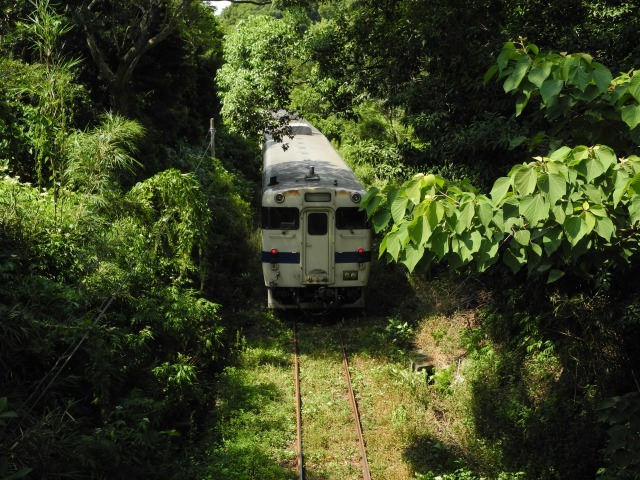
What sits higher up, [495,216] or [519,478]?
[495,216]

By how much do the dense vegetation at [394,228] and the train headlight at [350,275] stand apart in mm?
1166

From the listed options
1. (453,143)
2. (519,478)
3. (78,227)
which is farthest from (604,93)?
(78,227)

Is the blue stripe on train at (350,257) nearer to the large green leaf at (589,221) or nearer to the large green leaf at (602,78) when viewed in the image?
the large green leaf at (602,78)

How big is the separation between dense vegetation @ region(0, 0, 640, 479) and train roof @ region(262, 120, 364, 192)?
82 cm

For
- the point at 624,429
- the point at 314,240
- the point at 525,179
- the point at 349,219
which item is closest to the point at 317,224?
the point at 314,240

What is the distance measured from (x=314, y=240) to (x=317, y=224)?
0.30m

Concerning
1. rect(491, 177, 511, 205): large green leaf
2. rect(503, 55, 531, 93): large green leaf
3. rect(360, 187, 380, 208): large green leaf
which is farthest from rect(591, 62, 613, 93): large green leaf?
rect(360, 187, 380, 208): large green leaf

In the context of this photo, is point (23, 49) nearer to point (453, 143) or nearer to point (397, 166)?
point (397, 166)

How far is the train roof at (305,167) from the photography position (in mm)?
12281

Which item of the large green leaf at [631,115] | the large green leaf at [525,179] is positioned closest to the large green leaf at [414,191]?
the large green leaf at [525,179]

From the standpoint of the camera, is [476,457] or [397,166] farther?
[397,166]

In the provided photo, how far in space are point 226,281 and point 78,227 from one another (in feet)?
17.9

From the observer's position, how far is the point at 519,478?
7176mm

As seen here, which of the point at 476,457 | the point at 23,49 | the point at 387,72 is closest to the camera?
the point at 476,457
